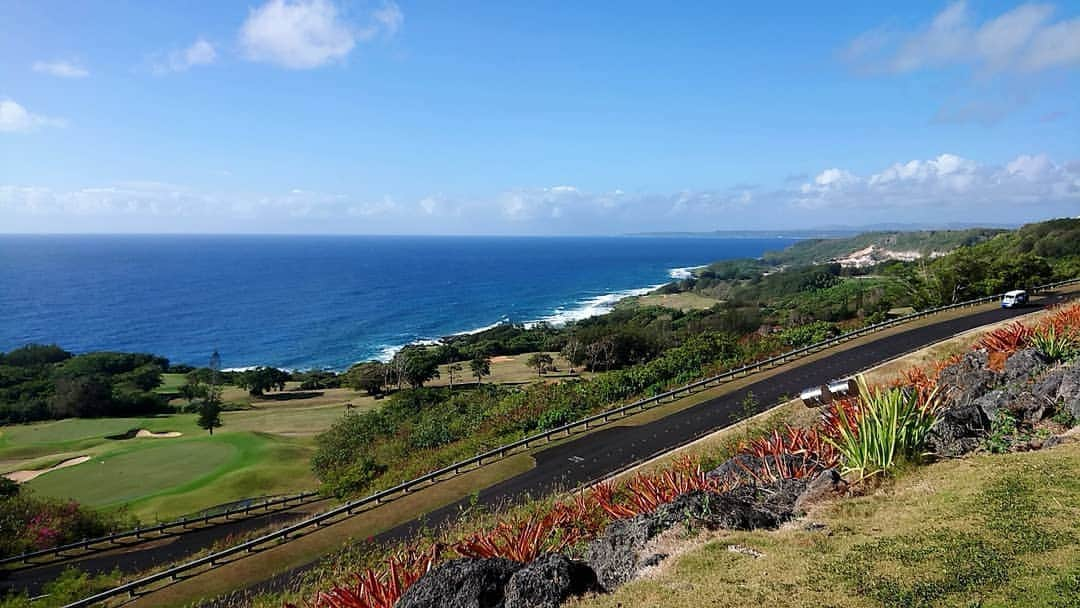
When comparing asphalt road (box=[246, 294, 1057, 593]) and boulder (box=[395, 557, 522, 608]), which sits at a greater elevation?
boulder (box=[395, 557, 522, 608])

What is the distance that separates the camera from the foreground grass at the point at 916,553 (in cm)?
550

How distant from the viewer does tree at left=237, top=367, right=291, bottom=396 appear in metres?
52.7

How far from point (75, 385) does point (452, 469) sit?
4616 centimetres

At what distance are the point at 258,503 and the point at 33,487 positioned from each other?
12.1 metres

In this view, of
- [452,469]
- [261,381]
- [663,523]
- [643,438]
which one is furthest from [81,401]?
[663,523]

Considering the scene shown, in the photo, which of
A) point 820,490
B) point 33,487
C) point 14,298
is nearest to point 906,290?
point 820,490

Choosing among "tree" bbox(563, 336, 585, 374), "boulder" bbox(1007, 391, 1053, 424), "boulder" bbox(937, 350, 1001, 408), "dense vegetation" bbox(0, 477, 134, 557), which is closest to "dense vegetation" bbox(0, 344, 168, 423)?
"dense vegetation" bbox(0, 477, 134, 557)

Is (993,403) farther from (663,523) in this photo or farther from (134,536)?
(134,536)

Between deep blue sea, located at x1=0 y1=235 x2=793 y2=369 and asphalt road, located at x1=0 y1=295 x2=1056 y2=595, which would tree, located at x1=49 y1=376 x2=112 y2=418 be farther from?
asphalt road, located at x1=0 y1=295 x2=1056 y2=595

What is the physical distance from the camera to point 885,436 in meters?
9.27

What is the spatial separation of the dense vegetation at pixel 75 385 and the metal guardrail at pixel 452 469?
42429 mm

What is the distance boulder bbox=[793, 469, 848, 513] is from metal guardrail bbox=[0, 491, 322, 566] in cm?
1946

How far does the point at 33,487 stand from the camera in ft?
83.5

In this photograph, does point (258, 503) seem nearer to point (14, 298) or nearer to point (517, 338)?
point (517, 338)
